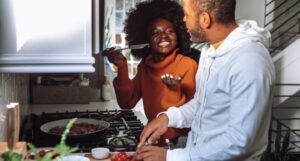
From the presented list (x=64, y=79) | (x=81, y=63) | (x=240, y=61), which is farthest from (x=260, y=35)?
(x=64, y=79)

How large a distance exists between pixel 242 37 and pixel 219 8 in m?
0.14

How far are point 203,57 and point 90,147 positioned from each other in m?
0.68

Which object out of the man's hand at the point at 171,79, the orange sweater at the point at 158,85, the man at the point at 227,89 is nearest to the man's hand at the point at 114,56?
the orange sweater at the point at 158,85

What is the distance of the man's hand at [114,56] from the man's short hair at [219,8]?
800mm

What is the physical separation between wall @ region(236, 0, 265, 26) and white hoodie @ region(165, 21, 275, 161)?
5.86ft

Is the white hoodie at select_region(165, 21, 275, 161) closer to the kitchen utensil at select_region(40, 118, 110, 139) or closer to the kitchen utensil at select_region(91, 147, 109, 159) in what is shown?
the kitchen utensil at select_region(91, 147, 109, 159)

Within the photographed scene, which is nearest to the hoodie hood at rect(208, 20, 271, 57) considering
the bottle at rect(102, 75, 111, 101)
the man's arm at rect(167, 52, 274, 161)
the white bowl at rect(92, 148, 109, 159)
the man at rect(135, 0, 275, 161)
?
the man at rect(135, 0, 275, 161)

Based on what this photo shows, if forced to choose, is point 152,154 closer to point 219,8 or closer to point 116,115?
point 219,8

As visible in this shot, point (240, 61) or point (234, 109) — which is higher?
point (240, 61)

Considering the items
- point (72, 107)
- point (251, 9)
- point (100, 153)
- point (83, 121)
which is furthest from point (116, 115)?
point (251, 9)

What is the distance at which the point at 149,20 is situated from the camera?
2141 millimetres

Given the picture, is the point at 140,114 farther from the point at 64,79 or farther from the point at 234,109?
the point at 234,109

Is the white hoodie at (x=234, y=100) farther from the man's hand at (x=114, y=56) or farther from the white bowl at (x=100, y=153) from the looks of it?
the man's hand at (x=114, y=56)

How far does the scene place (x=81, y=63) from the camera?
1410 mm
